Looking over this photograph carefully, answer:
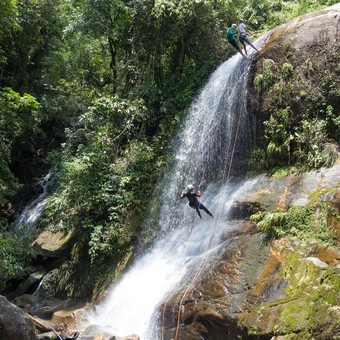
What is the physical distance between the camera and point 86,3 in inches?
574

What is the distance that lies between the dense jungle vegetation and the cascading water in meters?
0.84

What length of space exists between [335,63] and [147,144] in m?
6.80

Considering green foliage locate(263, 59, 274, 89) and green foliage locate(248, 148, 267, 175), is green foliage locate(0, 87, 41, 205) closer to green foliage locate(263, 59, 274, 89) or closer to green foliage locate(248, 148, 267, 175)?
green foliage locate(248, 148, 267, 175)

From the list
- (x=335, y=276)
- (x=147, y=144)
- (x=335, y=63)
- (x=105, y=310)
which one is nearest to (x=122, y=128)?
(x=147, y=144)

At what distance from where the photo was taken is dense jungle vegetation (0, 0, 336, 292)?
473 inches

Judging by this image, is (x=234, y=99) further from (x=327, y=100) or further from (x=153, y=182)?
(x=153, y=182)

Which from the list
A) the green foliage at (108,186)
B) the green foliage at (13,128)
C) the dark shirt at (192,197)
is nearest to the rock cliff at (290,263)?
the dark shirt at (192,197)

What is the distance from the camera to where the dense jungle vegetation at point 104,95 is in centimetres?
1202

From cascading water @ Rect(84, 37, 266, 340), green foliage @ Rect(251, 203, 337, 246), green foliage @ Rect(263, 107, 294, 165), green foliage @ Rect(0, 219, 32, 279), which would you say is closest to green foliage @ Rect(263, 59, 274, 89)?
cascading water @ Rect(84, 37, 266, 340)

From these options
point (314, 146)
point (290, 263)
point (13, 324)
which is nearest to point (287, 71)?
point (314, 146)

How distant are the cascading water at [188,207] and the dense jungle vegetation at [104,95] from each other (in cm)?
84

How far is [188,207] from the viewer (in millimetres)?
11484

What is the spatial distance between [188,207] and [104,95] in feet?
23.7

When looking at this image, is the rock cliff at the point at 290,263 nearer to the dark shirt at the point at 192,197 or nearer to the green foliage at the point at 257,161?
the green foliage at the point at 257,161
